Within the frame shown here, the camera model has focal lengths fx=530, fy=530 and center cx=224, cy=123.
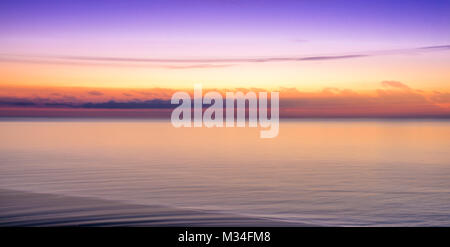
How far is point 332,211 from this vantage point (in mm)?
9656

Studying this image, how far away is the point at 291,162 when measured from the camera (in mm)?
17969

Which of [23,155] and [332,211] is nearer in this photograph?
[332,211]

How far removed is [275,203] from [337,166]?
679cm

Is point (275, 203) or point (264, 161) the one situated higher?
point (264, 161)

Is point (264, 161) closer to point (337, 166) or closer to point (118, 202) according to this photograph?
point (337, 166)

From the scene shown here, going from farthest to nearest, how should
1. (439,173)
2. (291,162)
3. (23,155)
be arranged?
(23,155) < (291,162) < (439,173)

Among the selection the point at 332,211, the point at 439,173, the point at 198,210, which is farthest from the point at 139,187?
the point at 439,173
